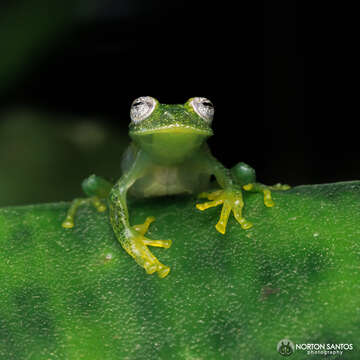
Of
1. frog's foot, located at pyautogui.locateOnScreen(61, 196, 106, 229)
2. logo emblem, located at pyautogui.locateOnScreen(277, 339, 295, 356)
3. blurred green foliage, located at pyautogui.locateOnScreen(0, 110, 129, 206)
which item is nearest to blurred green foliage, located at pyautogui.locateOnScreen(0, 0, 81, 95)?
blurred green foliage, located at pyautogui.locateOnScreen(0, 110, 129, 206)

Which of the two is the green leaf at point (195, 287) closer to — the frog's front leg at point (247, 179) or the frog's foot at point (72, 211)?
the frog's foot at point (72, 211)

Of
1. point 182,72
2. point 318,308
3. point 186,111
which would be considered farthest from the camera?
point 182,72

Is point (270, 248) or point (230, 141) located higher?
point (270, 248)

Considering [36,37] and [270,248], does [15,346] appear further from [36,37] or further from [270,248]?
[36,37]

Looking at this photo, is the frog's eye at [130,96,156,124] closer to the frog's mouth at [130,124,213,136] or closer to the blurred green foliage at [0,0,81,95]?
the frog's mouth at [130,124,213,136]

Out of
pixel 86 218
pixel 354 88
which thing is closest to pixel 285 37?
pixel 354 88

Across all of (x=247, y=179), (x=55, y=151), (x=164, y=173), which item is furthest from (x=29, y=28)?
(x=247, y=179)

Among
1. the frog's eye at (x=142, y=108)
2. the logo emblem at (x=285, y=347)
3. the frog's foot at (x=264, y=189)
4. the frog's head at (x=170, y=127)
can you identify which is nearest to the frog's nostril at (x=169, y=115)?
the frog's head at (x=170, y=127)

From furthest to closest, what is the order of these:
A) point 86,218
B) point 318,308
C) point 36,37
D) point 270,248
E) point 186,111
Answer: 1. point 36,37
2. point 186,111
3. point 86,218
4. point 270,248
5. point 318,308
